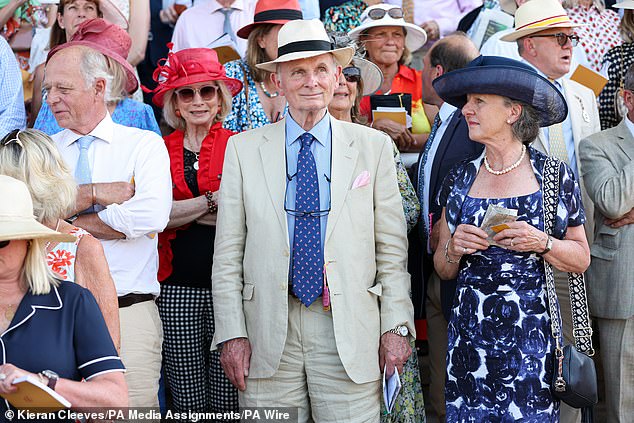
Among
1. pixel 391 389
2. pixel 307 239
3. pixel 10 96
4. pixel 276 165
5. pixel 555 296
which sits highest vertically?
pixel 10 96

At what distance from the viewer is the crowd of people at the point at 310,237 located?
364 cm

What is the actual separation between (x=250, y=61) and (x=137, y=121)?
0.95 m

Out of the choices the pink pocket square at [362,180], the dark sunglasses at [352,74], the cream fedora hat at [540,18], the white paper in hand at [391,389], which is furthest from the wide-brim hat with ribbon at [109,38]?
the cream fedora hat at [540,18]

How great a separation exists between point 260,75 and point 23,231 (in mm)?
2967

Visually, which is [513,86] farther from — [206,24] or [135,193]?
[206,24]

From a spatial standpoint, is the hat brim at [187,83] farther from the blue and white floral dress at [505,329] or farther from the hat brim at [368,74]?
the blue and white floral dress at [505,329]

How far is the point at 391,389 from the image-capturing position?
4.17 m

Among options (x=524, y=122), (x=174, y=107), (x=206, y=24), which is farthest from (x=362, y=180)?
(x=206, y=24)

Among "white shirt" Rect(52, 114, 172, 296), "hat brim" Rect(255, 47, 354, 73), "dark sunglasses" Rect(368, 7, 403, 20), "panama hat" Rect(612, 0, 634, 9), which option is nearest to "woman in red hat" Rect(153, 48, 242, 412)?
"white shirt" Rect(52, 114, 172, 296)

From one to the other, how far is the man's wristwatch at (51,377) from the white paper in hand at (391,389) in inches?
67.4

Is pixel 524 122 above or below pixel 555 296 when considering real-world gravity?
above

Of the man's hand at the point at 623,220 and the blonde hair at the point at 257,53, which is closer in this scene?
the man's hand at the point at 623,220

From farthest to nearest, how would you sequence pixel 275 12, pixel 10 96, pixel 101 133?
pixel 275 12 < pixel 10 96 < pixel 101 133

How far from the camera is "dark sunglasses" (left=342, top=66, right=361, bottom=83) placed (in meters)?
5.39
